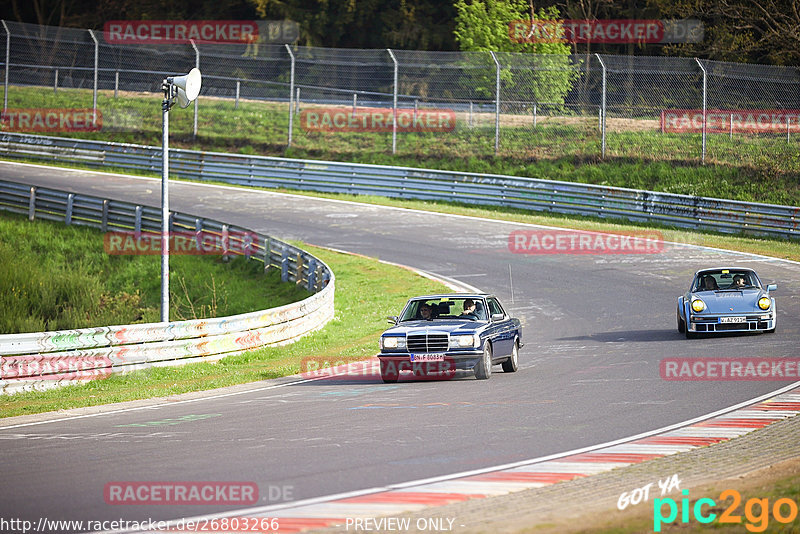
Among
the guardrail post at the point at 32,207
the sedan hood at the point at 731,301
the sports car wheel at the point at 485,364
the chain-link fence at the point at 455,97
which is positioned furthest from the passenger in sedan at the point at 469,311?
the guardrail post at the point at 32,207

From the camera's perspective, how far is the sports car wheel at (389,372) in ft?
49.7

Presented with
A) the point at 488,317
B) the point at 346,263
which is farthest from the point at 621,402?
the point at 346,263

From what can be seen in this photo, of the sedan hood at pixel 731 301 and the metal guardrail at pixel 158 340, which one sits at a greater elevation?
the sedan hood at pixel 731 301

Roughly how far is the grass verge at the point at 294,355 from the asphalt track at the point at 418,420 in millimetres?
1449

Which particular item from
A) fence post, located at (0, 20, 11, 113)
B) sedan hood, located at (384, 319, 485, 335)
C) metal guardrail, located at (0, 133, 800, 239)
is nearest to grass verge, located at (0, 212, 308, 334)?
metal guardrail, located at (0, 133, 800, 239)

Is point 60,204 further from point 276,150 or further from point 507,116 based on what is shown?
point 507,116

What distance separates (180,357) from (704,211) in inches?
815

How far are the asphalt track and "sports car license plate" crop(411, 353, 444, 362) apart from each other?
1.21 ft

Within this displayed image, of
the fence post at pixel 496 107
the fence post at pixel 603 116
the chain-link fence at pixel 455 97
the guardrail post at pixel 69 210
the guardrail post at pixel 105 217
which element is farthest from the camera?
the fence post at pixel 496 107

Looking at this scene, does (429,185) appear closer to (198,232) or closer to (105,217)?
(198,232)

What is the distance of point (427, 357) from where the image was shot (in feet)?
49.1

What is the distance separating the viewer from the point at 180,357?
17.7 m

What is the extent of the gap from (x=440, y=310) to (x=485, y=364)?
1.47 m

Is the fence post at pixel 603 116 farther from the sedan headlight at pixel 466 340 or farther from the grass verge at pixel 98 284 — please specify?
the sedan headlight at pixel 466 340
